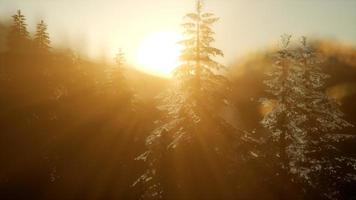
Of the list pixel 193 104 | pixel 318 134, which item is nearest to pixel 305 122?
pixel 318 134

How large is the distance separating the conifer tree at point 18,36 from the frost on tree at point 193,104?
25.2 meters

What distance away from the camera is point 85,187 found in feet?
144

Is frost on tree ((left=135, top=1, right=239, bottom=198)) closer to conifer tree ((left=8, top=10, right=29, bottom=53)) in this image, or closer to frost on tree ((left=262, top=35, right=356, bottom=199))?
frost on tree ((left=262, top=35, right=356, bottom=199))

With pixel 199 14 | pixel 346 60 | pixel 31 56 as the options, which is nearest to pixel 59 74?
pixel 31 56

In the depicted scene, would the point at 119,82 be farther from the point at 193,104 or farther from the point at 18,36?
the point at 193,104

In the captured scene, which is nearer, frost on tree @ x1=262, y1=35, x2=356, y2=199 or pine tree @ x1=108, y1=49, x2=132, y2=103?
frost on tree @ x1=262, y1=35, x2=356, y2=199

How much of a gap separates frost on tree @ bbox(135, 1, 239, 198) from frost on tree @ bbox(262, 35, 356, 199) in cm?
418

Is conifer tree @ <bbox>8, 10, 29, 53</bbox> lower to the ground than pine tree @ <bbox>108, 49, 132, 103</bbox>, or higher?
higher

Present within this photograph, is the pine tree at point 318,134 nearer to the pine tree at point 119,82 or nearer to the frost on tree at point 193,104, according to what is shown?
the frost on tree at point 193,104

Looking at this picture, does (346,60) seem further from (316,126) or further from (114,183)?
(316,126)

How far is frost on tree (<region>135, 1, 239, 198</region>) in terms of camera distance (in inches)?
900

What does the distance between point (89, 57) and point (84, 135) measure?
8009 centimetres

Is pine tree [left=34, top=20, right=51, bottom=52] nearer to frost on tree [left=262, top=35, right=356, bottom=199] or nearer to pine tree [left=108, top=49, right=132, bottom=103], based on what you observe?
pine tree [left=108, top=49, right=132, bottom=103]

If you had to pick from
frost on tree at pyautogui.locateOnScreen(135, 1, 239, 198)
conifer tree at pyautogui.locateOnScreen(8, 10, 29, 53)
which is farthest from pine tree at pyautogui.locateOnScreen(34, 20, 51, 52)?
frost on tree at pyautogui.locateOnScreen(135, 1, 239, 198)
